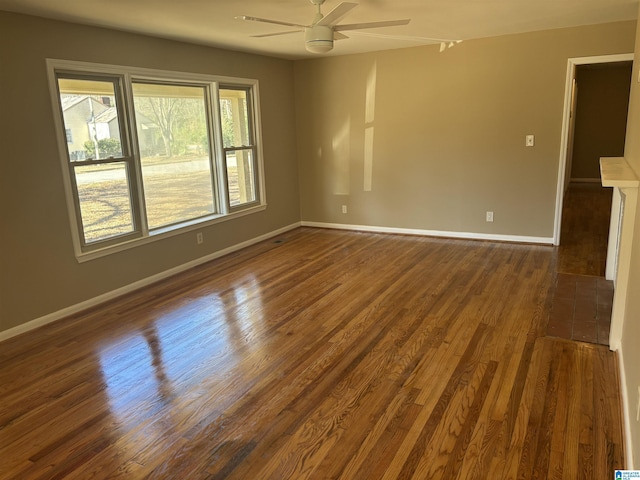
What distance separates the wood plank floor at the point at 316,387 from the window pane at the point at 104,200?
70 centimetres

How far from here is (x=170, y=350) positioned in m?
3.16

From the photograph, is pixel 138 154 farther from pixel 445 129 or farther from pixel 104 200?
pixel 445 129

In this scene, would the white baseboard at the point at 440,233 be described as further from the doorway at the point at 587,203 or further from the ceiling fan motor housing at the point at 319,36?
the ceiling fan motor housing at the point at 319,36

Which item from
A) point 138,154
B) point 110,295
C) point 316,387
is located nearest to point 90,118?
point 138,154

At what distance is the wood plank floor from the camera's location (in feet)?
6.74

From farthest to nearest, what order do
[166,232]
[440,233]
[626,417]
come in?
[440,233] < [166,232] < [626,417]

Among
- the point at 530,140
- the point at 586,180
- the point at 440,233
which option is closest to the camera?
the point at 530,140

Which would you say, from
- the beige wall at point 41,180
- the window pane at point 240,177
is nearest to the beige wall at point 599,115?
the window pane at point 240,177

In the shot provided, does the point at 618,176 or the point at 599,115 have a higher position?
the point at 599,115

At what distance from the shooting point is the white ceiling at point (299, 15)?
331cm

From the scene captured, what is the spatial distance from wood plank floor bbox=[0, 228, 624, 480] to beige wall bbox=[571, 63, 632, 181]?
21.3 ft

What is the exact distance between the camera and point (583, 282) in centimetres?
409

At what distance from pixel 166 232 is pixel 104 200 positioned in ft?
Result: 2.45

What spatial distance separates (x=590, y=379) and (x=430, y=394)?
0.93 m
